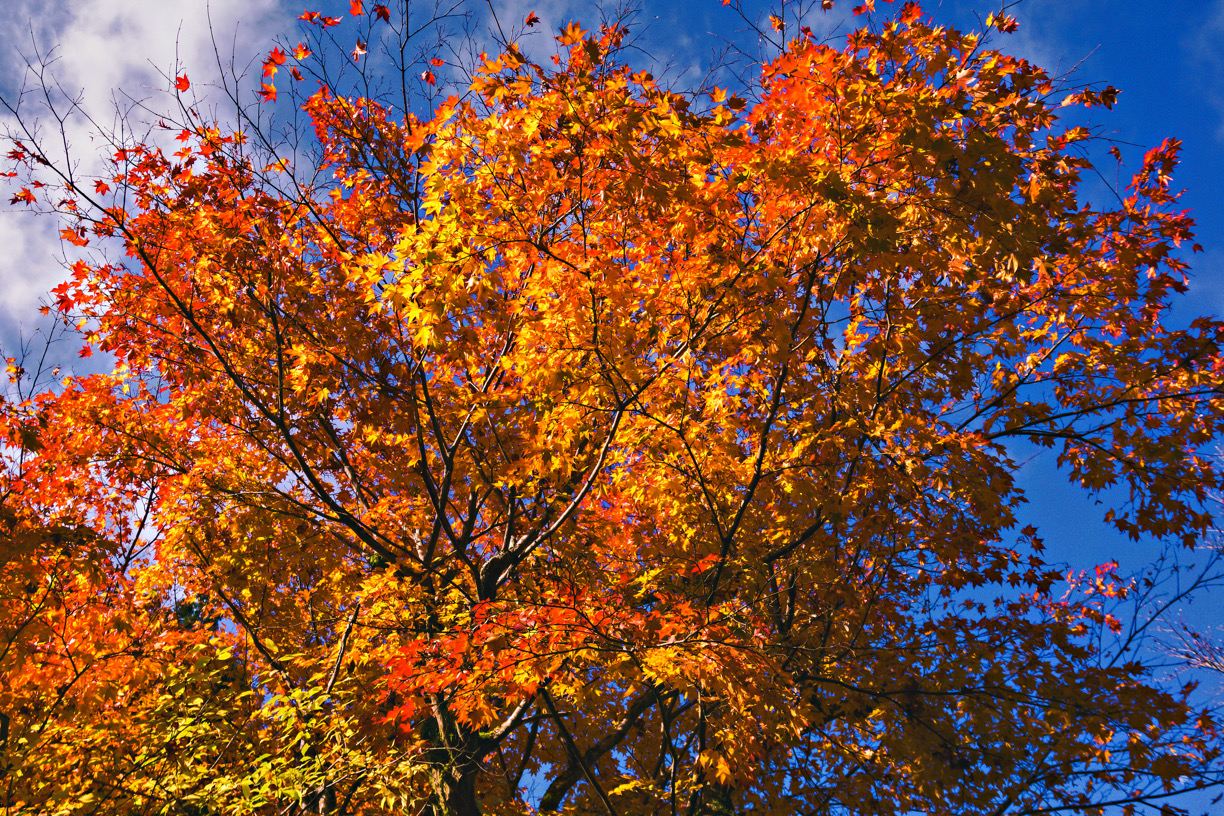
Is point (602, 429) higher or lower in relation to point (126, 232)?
lower

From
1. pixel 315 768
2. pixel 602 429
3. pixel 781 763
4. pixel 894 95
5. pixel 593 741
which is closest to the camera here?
pixel 894 95

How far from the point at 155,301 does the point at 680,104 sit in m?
6.88

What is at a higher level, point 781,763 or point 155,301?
point 155,301

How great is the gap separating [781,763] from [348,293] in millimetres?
8767

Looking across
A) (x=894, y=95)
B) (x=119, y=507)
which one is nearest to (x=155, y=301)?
(x=119, y=507)

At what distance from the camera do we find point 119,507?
36.8 feet

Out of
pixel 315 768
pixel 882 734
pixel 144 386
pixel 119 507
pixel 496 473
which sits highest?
pixel 144 386

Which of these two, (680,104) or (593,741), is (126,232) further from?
(593,741)

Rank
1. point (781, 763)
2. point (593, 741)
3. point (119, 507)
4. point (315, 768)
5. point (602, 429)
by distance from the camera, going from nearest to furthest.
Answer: point (315, 768) < point (602, 429) < point (781, 763) < point (593, 741) < point (119, 507)

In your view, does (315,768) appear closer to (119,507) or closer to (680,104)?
(680,104)

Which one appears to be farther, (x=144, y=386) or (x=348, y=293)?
(x=144, y=386)

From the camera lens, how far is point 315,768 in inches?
198

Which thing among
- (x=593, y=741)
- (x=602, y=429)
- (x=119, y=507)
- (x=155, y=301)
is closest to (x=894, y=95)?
(x=602, y=429)

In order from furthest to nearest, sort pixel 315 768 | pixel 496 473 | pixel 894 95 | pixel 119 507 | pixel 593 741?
pixel 119 507, pixel 593 741, pixel 496 473, pixel 315 768, pixel 894 95
